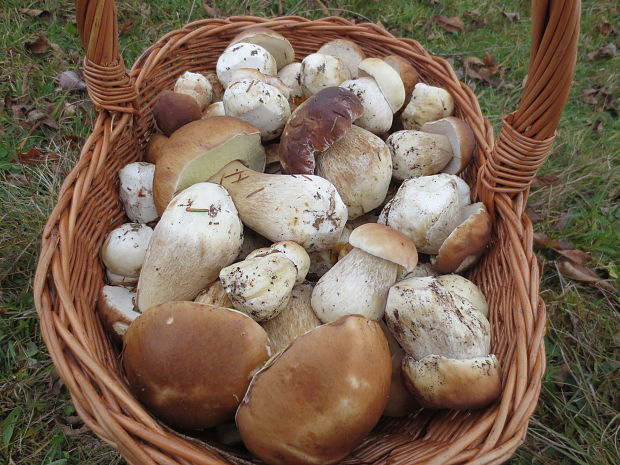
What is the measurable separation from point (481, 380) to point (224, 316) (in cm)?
65

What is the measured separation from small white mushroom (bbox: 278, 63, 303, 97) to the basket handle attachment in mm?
636

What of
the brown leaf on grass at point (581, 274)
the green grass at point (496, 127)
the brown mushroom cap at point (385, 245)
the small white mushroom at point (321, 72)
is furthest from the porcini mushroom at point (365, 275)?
the brown leaf on grass at point (581, 274)

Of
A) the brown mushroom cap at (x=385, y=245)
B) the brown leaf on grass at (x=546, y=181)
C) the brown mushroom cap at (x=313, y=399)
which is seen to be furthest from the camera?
the brown leaf on grass at (x=546, y=181)

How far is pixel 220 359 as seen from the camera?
1169mm

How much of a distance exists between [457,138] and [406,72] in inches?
14.9

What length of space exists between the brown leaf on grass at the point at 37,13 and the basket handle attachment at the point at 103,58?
6.25ft

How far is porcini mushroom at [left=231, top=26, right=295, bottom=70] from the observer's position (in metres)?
1.96

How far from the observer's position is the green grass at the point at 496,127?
1777mm

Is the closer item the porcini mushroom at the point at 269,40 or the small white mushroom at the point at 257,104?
the small white mushroom at the point at 257,104

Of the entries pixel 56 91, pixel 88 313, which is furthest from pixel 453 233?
pixel 56 91

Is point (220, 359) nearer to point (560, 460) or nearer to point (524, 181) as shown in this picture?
point (524, 181)

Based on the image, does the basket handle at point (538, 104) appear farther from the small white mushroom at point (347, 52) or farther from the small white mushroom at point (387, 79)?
the small white mushroom at point (347, 52)

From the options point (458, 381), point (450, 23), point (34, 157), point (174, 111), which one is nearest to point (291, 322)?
point (458, 381)

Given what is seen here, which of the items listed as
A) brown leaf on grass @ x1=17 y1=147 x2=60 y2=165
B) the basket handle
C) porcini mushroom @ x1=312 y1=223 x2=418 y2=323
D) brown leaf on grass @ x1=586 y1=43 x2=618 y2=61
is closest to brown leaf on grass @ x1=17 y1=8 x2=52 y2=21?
brown leaf on grass @ x1=17 y1=147 x2=60 y2=165
